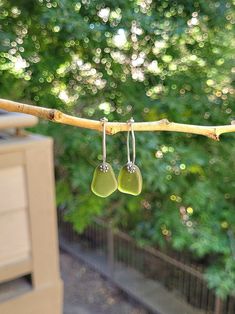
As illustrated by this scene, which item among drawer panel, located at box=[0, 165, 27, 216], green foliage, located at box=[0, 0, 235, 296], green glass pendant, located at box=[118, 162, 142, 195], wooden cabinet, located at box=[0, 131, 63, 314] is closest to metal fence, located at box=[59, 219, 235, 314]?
green foliage, located at box=[0, 0, 235, 296]

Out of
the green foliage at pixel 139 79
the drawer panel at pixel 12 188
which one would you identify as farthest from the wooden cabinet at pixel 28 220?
the green foliage at pixel 139 79

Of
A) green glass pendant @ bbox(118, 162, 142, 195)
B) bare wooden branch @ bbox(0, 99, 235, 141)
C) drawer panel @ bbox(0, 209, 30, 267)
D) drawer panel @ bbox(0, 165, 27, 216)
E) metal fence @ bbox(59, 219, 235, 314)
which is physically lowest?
metal fence @ bbox(59, 219, 235, 314)

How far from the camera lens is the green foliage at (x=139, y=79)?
6.43ft

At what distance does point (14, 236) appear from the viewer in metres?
1.84

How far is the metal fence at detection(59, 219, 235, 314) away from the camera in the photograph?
3.45 meters

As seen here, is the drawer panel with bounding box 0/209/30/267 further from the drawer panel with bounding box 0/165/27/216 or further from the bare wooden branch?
the bare wooden branch

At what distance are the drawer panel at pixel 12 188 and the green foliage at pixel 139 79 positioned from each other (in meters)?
0.42

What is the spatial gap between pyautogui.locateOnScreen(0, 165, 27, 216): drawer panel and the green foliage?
0.42m

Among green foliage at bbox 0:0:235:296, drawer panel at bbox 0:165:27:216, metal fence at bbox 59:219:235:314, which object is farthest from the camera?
metal fence at bbox 59:219:235:314

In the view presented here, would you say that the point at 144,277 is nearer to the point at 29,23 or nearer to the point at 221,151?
the point at 221,151

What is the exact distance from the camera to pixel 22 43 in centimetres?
195

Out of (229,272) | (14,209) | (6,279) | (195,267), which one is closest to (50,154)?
(14,209)

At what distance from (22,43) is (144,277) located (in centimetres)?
290

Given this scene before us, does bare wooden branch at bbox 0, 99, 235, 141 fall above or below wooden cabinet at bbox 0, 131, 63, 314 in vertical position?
above
